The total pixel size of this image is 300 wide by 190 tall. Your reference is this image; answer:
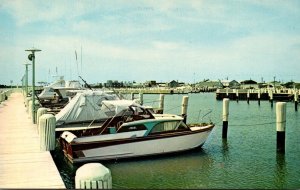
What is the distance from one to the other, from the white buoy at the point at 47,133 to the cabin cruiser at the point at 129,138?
1.63 m

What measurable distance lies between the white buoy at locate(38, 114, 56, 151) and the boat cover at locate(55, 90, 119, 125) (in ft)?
23.8

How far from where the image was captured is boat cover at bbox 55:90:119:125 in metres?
22.5

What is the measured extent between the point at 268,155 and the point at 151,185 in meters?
8.11

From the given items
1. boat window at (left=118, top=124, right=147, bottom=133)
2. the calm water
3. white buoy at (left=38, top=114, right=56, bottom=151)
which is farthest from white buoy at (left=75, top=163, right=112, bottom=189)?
boat window at (left=118, top=124, right=147, bottom=133)

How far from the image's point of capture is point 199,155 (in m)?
19.1

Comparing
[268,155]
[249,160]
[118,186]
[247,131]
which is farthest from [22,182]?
[247,131]

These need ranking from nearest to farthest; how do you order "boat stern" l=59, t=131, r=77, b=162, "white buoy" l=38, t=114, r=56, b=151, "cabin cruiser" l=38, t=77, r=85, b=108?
"white buoy" l=38, t=114, r=56, b=151 → "boat stern" l=59, t=131, r=77, b=162 → "cabin cruiser" l=38, t=77, r=85, b=108

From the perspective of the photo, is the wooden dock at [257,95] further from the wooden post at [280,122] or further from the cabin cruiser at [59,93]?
the wooden post at [280,122]

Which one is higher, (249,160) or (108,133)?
(108,133)

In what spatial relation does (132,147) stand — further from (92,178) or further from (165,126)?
(92,178)

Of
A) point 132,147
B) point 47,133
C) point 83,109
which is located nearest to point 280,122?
point 132,147

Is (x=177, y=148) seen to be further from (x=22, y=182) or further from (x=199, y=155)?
(x=22, y=182)

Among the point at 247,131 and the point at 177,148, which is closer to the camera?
the point at 177,148

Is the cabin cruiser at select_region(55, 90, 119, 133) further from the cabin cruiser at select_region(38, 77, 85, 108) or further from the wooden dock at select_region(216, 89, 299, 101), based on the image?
the wooden dock at select_region(216, 89, 299, 101)
